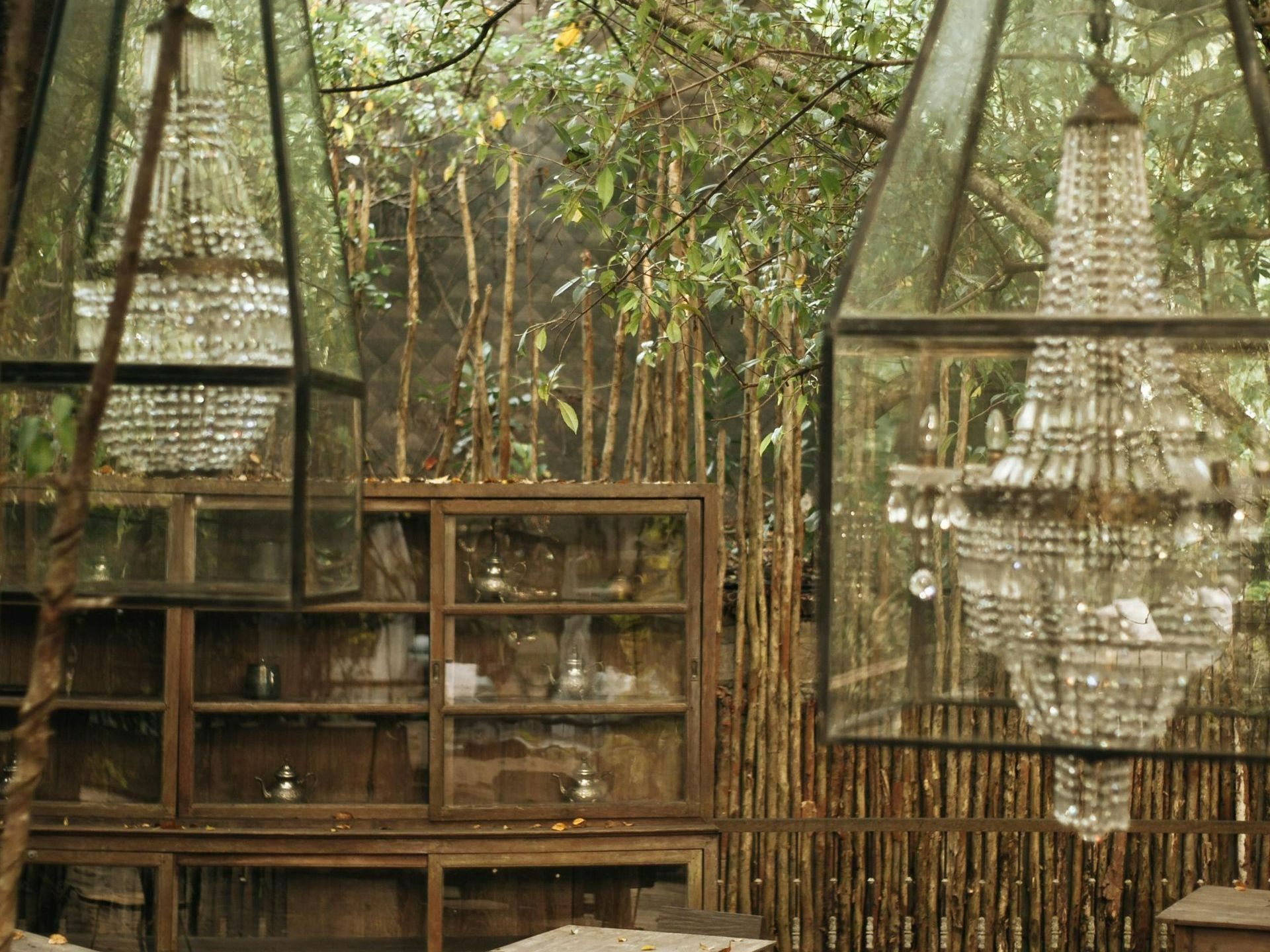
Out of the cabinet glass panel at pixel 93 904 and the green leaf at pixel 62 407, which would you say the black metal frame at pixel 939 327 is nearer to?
the green leaf at pixel 62 407

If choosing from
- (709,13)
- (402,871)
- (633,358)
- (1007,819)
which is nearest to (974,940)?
(1007,819)

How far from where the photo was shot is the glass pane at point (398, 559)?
180 inches

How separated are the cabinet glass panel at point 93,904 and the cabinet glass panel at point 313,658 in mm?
637

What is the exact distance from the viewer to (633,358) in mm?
5391

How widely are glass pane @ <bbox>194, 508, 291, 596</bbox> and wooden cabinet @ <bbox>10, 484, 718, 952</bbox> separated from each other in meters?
3.05

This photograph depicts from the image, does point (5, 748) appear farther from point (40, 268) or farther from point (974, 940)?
point (40, 268)

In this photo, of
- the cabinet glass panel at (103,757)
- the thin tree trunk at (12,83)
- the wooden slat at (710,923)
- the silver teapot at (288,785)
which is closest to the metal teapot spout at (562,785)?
the wooden slat at (710,923)

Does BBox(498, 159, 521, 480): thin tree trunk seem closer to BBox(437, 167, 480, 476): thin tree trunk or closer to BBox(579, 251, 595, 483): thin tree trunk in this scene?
BBox(437, 167, 480, 476): thin tree trunk

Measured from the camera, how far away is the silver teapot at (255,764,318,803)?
461cm

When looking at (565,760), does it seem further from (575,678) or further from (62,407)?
(62,407)

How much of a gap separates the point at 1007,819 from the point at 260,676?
8.32 ft

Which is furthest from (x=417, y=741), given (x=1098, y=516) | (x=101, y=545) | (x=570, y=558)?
(x=1098, y=516)

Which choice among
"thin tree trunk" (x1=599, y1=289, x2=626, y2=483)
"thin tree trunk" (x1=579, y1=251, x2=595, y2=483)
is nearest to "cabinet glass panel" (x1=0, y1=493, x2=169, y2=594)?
"thin tree trunk" (x1=579, y1=251, x2=595, y2=483)

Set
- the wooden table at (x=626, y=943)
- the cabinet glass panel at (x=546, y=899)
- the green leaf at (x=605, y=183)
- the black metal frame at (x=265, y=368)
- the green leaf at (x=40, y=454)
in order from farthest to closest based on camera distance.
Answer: the cabinet glass panel at (x=546, y=899) → the wooden table at (x=626, y=943) → the green leaf at (x=605, y=183) → the green leaf at (x=40, y=454) → the black metal frame at (x=265, y=368)
